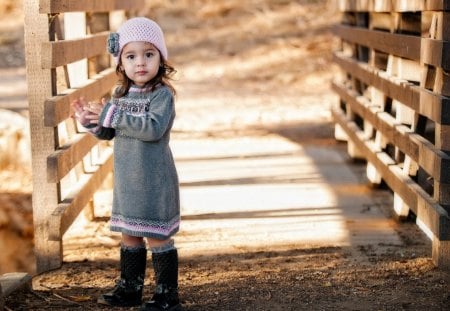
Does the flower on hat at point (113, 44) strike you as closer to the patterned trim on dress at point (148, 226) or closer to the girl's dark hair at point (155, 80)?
the girl's dark hair at point (155, 80)

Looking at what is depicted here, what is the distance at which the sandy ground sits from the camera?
17.3ft

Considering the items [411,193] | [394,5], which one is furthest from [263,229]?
[394,5]

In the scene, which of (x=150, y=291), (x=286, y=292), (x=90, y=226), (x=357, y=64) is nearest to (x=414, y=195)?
(x=286, y=292)

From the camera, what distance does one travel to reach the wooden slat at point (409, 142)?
544 centimetres

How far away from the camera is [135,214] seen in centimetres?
485

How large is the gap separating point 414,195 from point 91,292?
210 centimetres

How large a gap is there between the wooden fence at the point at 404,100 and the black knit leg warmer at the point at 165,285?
154 cm

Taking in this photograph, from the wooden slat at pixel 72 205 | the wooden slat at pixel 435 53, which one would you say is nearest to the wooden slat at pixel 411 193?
the wooden slat at pixel 435 53

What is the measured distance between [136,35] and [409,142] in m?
2.26

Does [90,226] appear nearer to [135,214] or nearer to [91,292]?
[91,292]

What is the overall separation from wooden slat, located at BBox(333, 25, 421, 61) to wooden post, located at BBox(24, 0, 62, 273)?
2.24 meters

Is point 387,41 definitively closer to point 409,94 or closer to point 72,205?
point 409,94

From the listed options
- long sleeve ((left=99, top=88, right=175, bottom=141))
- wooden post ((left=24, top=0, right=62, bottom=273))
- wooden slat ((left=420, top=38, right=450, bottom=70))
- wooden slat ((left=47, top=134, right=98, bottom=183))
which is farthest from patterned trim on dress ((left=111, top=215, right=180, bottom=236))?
wooden slat ((left=420, top=38, right=450, bottom=70))

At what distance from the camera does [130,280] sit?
5.05m
